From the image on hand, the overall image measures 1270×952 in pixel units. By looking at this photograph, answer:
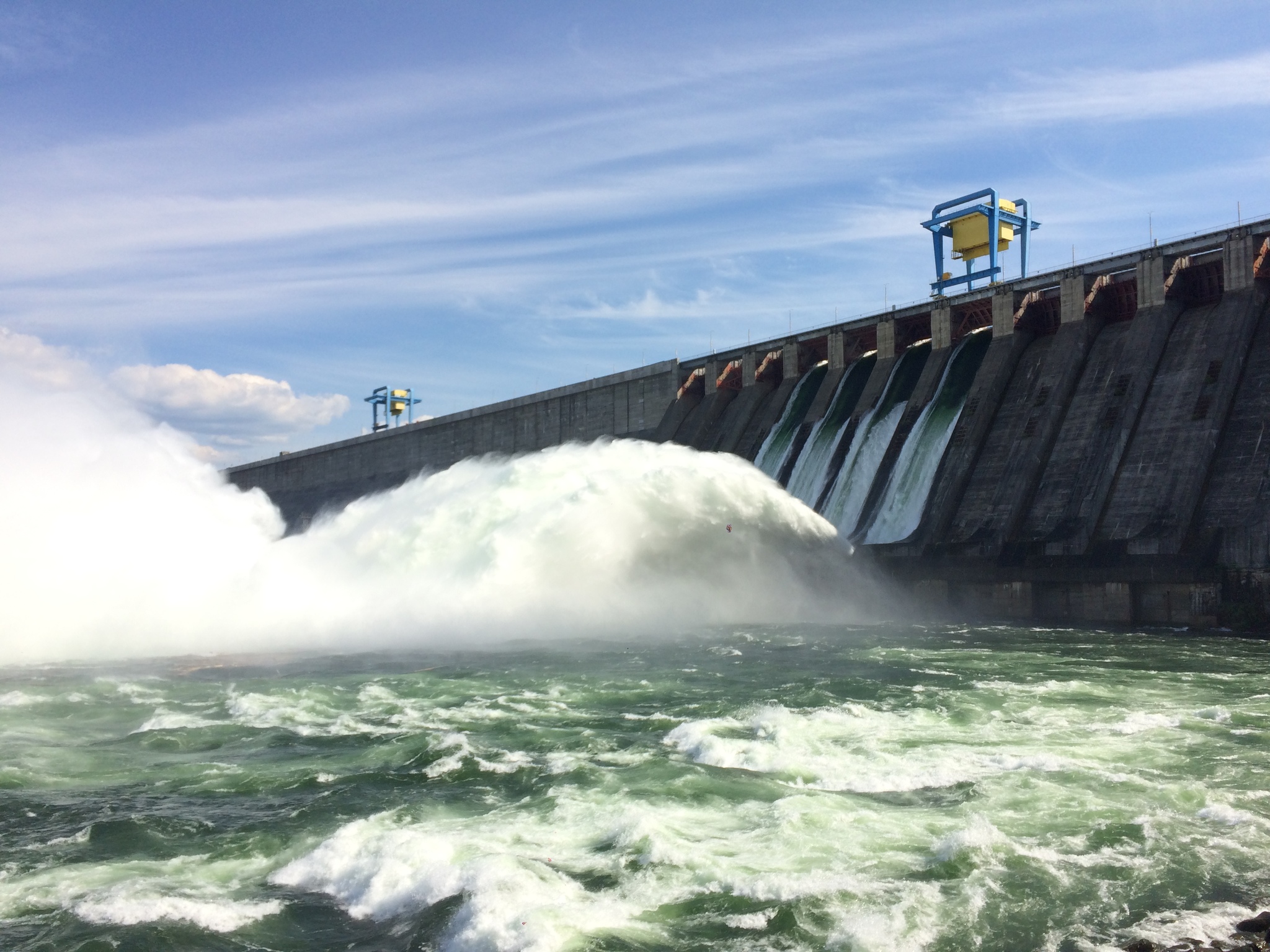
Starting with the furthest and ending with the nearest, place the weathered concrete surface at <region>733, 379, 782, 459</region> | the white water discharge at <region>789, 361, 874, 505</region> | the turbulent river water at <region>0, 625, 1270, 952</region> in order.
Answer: the weathered concrete surface at <region>733, 379, 782, 459</region>, the white water discharge at <region>789, 361, 874, 505</region>, the turbulent river water at <region>0, 625, 1270, 952</region>

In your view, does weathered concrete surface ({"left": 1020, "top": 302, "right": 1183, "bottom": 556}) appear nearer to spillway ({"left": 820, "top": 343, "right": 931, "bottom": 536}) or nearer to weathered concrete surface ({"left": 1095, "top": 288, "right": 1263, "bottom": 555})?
weathered concrete surface ({"left": 1095, "top": 288, "right": 1263, "bottom": 555})

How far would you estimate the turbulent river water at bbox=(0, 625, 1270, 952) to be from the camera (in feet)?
24.5

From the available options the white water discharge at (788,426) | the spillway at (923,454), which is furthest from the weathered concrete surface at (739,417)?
the spillway at (923,454)

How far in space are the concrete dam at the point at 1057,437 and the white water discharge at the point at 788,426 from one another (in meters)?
0.11

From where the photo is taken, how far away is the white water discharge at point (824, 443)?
139 feet

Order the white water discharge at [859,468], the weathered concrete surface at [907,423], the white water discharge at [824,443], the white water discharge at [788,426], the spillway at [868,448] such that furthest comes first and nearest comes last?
the white water discharge at [788,426], the white water discharge at [824,443], the spillway at [868,448], the white water discharge at [859,468], the weathered concrete surface at [907,423]

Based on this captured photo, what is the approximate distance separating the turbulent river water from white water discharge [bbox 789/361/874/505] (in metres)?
23.7

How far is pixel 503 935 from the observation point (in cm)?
712

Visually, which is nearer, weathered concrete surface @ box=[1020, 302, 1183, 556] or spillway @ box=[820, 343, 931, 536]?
weathered concrete surface @ box=[1020, 302, 1183, 556]

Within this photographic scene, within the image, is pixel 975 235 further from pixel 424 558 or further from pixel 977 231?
pixel 424 558

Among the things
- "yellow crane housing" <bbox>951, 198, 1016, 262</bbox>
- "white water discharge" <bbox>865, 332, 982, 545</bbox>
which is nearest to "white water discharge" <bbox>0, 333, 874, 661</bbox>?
"white water discharge" <bbox>865, 332, 982, 545</bbox>

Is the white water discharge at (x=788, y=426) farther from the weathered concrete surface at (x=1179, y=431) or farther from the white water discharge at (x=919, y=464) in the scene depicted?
the weathered concrete surface at (x=1179, y=431)

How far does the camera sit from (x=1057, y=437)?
34750mm

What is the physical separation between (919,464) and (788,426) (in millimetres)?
9273
